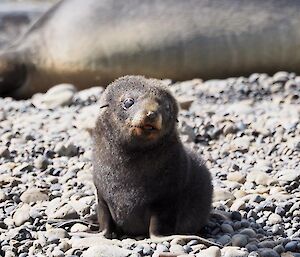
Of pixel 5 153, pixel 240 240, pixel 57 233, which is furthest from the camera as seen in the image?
pixel 5 153

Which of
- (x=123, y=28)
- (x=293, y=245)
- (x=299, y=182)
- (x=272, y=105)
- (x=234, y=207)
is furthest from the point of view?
(x=123, y=28)

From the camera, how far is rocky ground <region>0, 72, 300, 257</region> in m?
3.76

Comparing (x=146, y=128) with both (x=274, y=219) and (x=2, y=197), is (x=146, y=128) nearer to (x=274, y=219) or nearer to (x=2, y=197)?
(x=274, y=219)

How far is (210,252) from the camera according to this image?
11.7ft

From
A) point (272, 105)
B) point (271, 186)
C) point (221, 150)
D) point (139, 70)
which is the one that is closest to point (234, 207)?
point (271, 186)

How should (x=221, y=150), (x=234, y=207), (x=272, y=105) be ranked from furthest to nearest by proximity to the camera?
(x=272, y=105) → (x=221, y=150) → (x=234, y=207)

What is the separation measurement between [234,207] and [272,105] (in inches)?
96.8

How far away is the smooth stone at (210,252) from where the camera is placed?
11.6ft

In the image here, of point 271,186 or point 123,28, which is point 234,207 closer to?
point 271,186

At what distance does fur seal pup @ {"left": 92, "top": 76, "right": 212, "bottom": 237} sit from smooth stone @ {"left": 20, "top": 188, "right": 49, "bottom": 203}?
61 cm

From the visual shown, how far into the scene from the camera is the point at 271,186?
4586 millimetres

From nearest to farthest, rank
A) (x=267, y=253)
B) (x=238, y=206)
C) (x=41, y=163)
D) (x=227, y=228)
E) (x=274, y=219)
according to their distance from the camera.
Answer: (x=267, y=253), (x=227, y=228), (x=274, y=219), (x=238, y=206), (x=41, y=163)

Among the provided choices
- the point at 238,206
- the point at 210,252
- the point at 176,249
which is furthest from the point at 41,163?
the point at 210,252

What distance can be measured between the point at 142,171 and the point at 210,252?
444 mm
